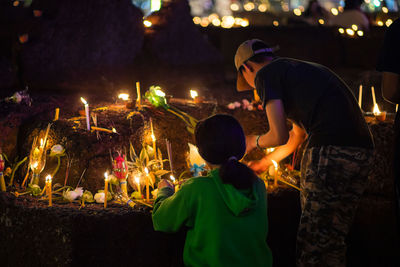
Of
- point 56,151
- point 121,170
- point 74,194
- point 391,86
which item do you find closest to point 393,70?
point 391,86

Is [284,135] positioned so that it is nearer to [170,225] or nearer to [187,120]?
[170,225]

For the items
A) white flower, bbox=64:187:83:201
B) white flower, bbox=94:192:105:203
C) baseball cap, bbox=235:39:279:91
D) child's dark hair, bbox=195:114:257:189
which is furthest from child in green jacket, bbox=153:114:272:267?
white flower, bbox=64:187:83:201

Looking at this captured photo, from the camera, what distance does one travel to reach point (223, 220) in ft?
7.36

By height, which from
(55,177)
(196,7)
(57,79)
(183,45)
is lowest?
(55,177)

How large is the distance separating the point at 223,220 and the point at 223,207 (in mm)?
69

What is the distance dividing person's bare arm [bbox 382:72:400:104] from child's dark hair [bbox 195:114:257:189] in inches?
47.8

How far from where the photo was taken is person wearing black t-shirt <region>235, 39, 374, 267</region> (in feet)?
9.18

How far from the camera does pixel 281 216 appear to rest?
12.3 ft

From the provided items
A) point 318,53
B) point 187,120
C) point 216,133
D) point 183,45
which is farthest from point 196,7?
point 216,133

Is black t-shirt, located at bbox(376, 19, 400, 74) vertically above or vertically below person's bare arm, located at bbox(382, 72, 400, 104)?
above

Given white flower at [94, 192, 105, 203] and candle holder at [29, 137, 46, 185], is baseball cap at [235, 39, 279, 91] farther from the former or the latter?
candle holder at [29, 137, 46, 185]

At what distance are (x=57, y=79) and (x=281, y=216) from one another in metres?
3.63

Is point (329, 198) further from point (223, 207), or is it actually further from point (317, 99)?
point (223, 207)

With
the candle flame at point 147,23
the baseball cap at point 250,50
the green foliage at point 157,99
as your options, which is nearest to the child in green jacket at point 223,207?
the baseball cap at point 250,50
